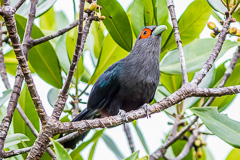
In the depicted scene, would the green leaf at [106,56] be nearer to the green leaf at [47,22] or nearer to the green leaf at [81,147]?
the green leaf at [81,147]

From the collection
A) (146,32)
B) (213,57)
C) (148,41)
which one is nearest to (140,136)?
(148,41)

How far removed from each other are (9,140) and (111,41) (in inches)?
70.9

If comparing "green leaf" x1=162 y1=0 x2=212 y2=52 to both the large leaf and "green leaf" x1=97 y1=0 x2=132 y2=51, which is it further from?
the large leaf

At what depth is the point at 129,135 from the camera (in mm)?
4332

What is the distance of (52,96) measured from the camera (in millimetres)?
4645

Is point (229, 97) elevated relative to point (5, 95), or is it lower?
lower

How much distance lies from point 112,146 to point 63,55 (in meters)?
1.26

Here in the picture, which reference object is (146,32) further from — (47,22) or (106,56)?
(47,22)

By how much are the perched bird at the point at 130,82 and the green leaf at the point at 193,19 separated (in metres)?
0.29

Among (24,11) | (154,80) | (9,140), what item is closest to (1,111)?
(9,140)

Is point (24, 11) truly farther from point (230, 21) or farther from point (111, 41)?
point (230, 21)

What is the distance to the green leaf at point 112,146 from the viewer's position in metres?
4.55

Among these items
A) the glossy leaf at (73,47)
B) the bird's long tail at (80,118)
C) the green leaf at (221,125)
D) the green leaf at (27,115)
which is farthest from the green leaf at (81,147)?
the green leaf at (221,125)

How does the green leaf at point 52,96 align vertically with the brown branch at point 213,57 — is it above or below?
below
